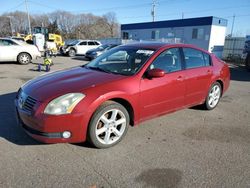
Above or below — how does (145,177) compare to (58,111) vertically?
below

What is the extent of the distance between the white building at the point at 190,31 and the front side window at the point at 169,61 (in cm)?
2233

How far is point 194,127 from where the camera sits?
4.37m

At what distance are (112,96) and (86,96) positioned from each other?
396mm

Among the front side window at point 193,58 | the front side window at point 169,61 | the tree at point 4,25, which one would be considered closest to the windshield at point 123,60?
the front side window at point 169,61

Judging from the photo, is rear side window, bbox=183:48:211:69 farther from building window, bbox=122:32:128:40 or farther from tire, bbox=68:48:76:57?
building window, bbox=122:32:128:40

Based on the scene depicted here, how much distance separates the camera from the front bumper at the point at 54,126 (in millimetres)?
2988

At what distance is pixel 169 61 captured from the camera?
4.21m

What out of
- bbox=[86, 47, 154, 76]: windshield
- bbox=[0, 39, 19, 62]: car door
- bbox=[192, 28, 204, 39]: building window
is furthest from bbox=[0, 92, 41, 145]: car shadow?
bbox=[192, 28, 204, 39]: building window

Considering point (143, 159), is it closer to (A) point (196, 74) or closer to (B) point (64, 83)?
(B) point (64, 83)

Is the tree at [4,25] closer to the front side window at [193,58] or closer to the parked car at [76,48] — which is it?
the parked car at [76,48]

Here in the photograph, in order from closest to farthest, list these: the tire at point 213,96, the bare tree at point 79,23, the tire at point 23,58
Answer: the tire at point 213,96, the tire at point 23,58, the bare tree at point 79,23

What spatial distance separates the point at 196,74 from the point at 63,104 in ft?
9.08

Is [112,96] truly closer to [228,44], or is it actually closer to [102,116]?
[102,116]

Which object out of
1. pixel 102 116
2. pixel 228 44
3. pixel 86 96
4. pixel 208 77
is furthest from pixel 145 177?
pixel 228 44
